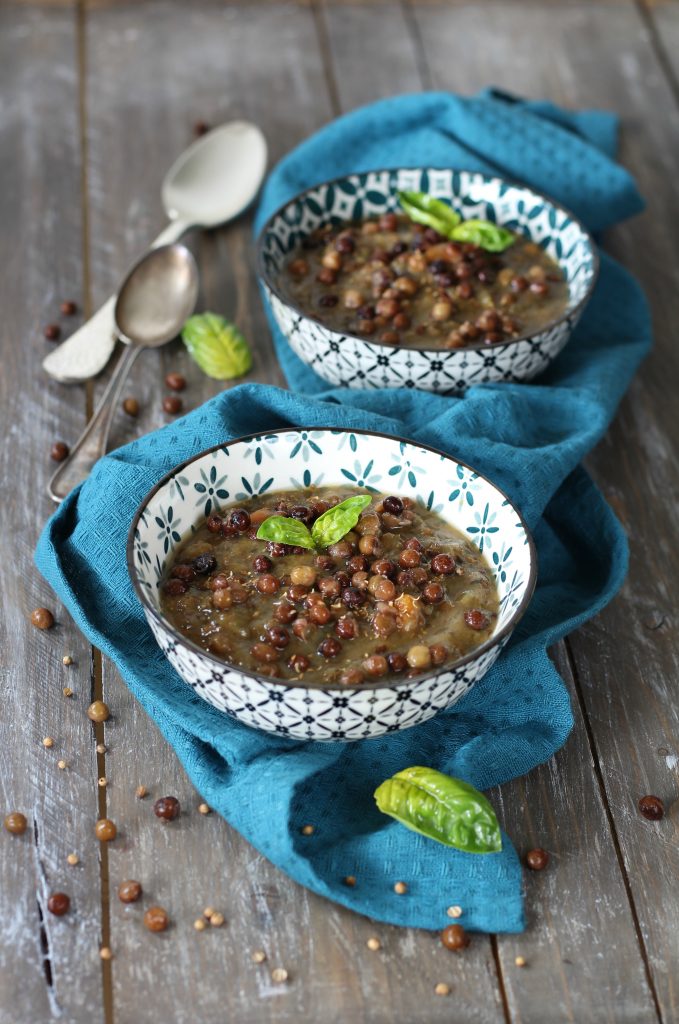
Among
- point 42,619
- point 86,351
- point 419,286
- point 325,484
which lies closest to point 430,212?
point 419,286

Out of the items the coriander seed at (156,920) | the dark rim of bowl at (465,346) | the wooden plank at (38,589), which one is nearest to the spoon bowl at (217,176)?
the wooden plank at (38,589)

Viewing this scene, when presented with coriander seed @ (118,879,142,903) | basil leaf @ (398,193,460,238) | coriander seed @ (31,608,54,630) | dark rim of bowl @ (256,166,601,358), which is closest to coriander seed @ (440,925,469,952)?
coriander seed @ (118,879,142,903)

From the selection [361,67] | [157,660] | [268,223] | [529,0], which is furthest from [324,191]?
[529,0]

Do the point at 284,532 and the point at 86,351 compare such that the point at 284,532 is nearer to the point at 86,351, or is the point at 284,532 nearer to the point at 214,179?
the point at 86,351

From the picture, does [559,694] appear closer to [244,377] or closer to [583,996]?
[583,996]

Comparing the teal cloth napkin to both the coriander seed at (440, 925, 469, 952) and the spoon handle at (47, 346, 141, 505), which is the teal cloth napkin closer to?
the coriander seed at (440, 925, 469, 952)

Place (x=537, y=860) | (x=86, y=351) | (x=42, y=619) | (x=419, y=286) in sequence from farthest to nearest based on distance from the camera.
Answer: (x=86, y=351) < (x=419, y=286) < (x=42, y=619) < (x=537, y=860)
